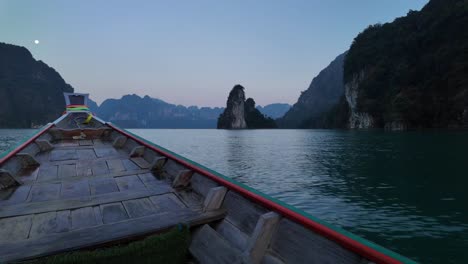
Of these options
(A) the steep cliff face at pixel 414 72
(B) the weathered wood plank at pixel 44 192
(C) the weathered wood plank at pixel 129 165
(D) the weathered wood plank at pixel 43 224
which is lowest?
(D) the weathered wood plank at pixel 43 224

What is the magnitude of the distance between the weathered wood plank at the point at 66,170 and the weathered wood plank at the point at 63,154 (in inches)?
37.6

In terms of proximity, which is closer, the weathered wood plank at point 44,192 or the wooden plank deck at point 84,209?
the wooden plank deck at point 84,209

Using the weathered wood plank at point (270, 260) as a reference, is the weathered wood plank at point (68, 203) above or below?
above

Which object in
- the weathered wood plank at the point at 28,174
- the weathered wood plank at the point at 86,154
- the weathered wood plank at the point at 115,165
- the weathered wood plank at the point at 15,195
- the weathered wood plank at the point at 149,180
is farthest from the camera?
A: the weathered wood plank at the point at 86,154

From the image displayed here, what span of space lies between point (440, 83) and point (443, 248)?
103070 millimetres

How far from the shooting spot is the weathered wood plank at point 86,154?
303 inches

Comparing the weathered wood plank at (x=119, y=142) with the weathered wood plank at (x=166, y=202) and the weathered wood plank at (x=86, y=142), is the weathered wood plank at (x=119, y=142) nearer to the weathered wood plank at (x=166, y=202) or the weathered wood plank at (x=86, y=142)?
the weathered wood plank at (x=86, y=142)

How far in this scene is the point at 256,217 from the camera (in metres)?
3.27

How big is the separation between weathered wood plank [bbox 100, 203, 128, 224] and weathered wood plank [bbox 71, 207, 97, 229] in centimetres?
15

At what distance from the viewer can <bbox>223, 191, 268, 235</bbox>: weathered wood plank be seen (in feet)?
10.8

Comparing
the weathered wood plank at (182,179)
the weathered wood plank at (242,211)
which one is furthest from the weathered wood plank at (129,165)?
the weathered wood plank at (242,211)

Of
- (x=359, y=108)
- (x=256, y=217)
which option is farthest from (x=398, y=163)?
(x=359, y=108)

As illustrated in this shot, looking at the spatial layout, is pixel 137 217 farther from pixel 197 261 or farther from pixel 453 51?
pixel 453 51

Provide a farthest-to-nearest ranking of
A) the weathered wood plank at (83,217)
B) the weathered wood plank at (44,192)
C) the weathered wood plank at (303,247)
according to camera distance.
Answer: the weathered wood plank at (44,192)
the weathered wood plank at (83,217)
the weathered wood plank at (303,247)
